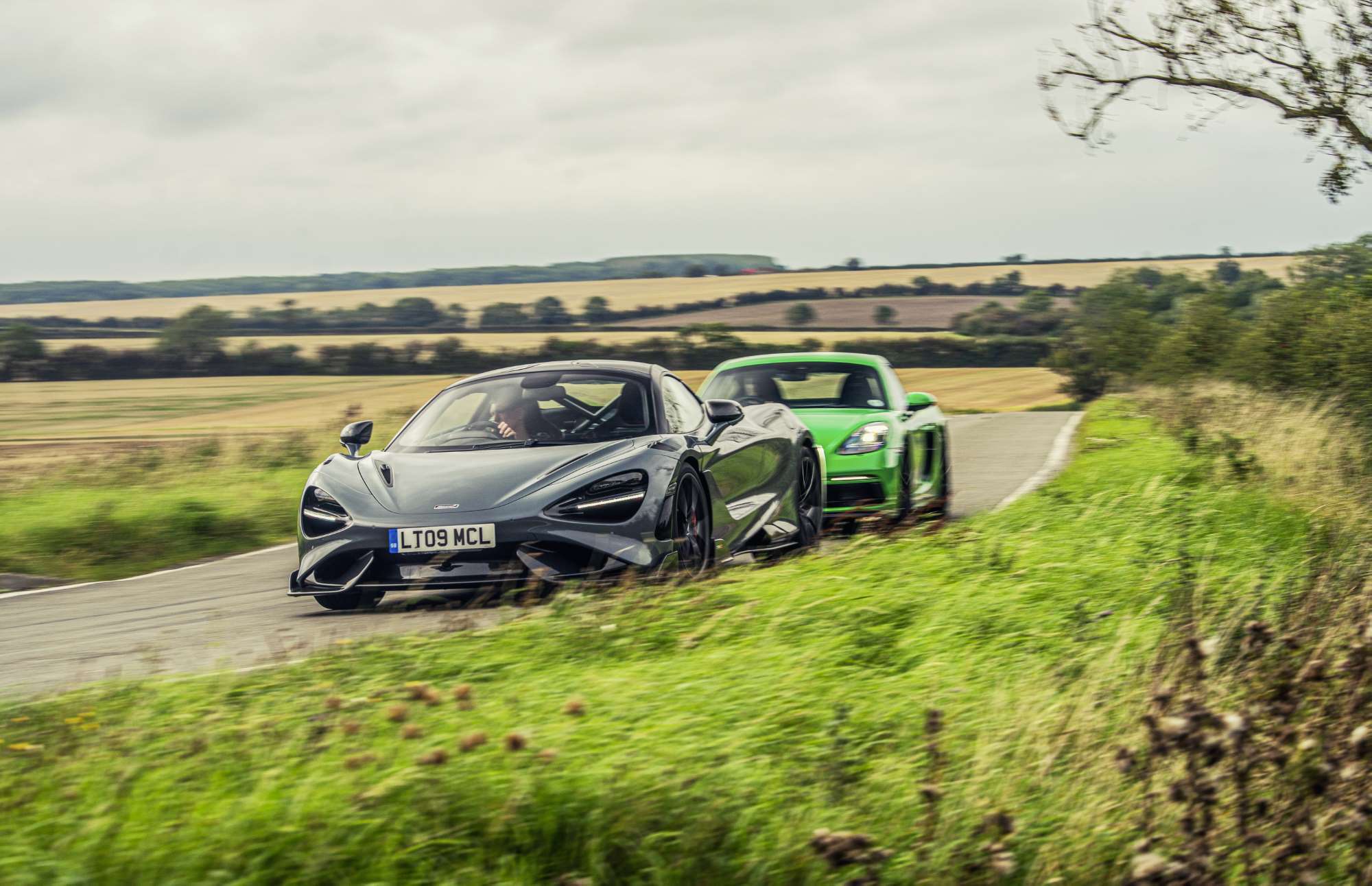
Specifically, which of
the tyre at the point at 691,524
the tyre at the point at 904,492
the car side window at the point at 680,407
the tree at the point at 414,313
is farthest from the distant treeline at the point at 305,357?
the tyre at the point at 691,524

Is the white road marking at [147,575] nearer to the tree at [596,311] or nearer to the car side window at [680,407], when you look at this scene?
the car side window at [680,407]

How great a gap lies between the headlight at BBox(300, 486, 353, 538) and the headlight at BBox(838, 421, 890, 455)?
4802 mm

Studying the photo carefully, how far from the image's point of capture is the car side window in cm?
864

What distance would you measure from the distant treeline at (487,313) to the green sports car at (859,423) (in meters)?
39.8

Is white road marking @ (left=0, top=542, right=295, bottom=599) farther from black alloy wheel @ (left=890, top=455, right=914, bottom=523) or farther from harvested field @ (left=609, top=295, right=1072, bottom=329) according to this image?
harvested field @ (left=609, top=295, right=1072, bottom=329)

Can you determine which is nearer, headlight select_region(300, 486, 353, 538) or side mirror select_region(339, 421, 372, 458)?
headlight select_region(300, 486, 353, 538)

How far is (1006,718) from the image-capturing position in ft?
14.8

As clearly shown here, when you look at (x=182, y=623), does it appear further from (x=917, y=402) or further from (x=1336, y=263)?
(x=1336, y=263)

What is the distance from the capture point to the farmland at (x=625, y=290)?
5806 centimetres

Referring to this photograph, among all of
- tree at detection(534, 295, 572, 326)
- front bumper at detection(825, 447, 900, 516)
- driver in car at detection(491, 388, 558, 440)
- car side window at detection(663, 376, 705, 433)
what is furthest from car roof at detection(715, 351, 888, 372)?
tree at detection(534, 295, 572, 326)

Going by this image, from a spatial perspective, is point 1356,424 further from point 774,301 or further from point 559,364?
point 774,301

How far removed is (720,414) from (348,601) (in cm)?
247

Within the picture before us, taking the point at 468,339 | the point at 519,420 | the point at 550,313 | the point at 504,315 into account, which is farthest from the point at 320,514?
the point at 550,313

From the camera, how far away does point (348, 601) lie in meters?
7.89
